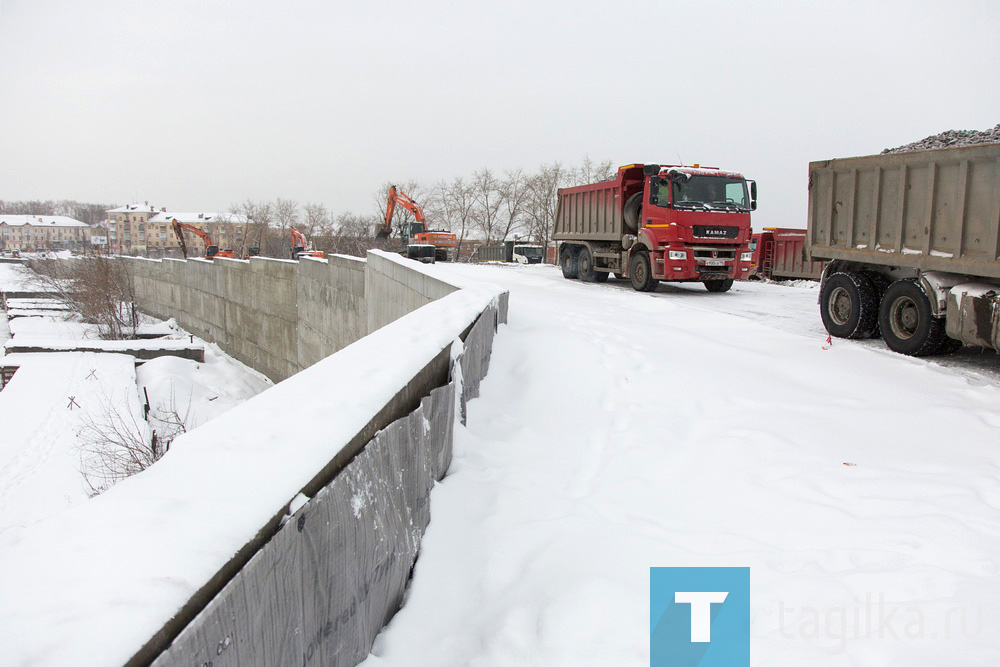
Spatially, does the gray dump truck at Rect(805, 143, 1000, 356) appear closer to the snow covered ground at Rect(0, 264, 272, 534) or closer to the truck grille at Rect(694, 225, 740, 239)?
the truck grille at Rect(694, 225, 740, 239)

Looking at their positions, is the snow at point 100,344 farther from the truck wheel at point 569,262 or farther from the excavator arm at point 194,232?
the truck wheel at point 569,262

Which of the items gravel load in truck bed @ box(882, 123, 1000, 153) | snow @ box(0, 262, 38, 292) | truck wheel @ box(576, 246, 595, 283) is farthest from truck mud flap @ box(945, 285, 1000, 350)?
snow @ box(0, 262, 38, 292)

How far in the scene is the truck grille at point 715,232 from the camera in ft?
45.7

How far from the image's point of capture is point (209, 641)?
4.95 ft

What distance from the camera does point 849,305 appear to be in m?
9.20

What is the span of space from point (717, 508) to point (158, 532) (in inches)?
119

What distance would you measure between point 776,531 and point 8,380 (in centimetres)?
2936

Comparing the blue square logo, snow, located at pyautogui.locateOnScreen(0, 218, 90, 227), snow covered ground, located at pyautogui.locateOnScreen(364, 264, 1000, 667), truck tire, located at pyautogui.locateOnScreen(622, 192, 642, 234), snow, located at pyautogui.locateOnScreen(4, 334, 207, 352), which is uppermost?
snow, located at pyautogui.locateOnScreen(0, 218, 90, 227)

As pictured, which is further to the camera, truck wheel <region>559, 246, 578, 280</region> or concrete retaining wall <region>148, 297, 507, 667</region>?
truck wheel <region>559, 246, 578, 280</region>

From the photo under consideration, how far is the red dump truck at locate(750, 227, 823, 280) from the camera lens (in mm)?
22156

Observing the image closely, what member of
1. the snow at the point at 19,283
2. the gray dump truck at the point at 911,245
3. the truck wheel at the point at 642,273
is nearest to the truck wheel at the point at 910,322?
A: the gray dump truck at the point at 911,245

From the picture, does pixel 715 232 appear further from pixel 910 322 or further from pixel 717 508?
pixel 717 508

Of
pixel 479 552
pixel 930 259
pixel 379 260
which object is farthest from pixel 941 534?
pixel 379 260

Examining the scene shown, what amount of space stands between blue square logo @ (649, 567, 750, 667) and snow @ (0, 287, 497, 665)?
4.67 ft
